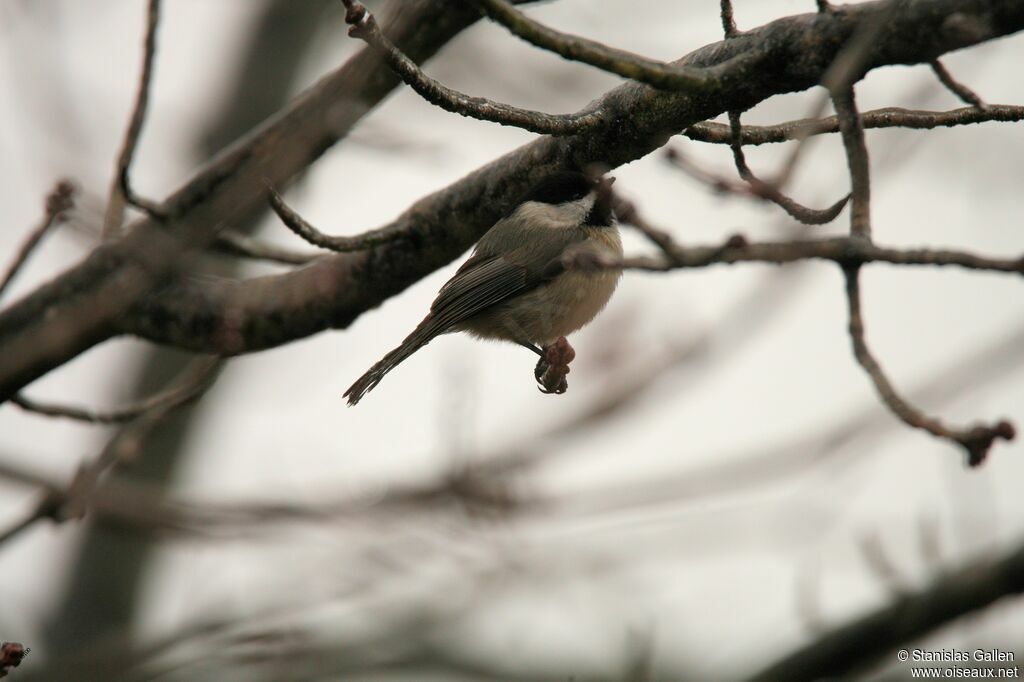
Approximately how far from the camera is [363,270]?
343 cm

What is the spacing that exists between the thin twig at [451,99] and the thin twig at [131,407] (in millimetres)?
1329

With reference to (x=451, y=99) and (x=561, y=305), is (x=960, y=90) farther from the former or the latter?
(x=561, y=305)

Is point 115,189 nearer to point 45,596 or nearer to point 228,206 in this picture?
point 228,206

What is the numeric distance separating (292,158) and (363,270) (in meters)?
0.65

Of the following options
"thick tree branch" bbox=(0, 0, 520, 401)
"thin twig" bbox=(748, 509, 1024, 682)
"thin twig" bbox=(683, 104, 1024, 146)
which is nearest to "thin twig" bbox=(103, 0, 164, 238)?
"thick tree branch" bbox=(0, 0, 520, 401)

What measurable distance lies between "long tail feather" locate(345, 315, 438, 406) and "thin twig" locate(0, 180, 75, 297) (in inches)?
46.1

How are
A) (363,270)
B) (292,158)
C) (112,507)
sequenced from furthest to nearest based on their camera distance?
(112,507)
(363,270)
(292,158)

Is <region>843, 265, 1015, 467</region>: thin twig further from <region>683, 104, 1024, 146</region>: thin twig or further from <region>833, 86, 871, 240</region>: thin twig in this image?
<region>683, 104, 1024, 146</region>: thin twig

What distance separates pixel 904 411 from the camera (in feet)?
6.13

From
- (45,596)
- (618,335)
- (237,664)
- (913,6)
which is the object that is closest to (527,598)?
(618,335)

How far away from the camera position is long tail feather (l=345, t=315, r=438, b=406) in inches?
158

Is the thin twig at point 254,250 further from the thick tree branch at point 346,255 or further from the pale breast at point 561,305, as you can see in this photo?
the pale breast at point 561,305

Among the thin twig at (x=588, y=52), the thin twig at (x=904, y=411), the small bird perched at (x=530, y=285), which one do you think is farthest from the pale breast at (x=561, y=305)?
the thin twig at (x=904, y=411)

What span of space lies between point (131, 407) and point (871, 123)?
2.40 meters
